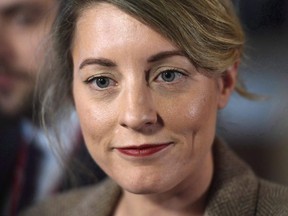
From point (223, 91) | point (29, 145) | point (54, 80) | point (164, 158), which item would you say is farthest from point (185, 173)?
point (29, 145)

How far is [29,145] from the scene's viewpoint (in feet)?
3.96

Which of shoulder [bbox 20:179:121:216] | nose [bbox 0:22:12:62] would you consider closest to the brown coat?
shoulder [bbox 20:179:121:216]

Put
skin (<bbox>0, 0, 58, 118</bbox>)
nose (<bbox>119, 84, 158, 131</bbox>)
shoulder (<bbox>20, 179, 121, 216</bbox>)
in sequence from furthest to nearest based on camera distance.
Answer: skin (<bbox>0, 0, 58, 118</bbox>), shoulder (<bbox>20, 179, 121, 216</bbox>), nose (<bbox>119, 84, 158, 131</bbox>)

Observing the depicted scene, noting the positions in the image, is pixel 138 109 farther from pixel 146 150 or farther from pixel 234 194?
pixel 234 194

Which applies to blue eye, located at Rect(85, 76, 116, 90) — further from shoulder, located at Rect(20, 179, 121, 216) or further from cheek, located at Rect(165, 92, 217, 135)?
shoulder, located at Rect(20, 179, 121, 216)

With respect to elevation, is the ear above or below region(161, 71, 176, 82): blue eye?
below

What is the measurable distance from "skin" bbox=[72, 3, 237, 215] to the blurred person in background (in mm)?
301

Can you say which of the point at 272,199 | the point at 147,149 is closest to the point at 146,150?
the point at 147,149

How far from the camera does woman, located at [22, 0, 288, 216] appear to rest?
2.46 ft

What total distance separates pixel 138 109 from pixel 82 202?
368 millimetres

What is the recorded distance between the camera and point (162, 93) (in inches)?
30.2

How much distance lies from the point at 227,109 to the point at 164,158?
0.70 feet

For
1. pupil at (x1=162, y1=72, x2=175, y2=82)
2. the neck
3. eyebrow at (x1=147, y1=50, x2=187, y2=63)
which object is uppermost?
eyebrow at (x1=147, y1=50, x2=187, y2=63)

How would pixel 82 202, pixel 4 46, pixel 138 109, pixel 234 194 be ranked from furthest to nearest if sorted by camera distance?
pixel 4 46 < pixel 82 202 < pixel 234 194 < pixel 138 109
